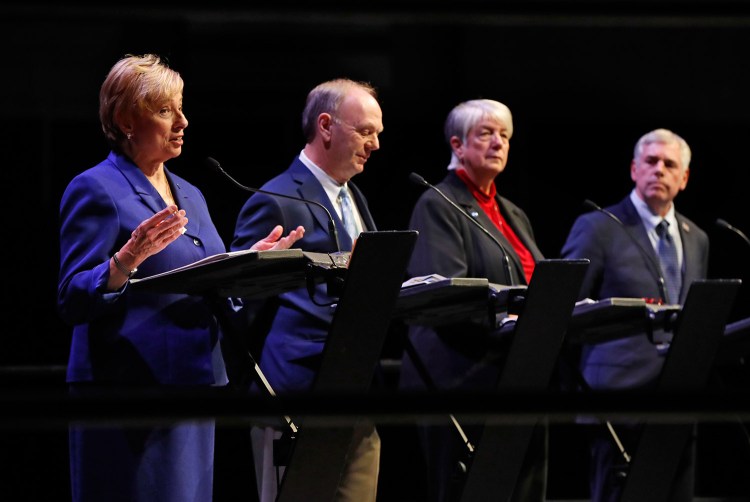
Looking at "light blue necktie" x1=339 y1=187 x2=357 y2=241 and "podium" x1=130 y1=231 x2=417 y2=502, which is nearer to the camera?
"podium" x1=130 y1=231 x2=417 y2=502

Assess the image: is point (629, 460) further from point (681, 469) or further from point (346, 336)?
point (346, 336)

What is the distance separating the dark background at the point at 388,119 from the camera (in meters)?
3.73

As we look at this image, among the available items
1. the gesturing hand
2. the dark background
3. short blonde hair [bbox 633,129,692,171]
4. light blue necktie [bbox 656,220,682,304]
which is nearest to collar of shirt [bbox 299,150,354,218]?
the gesturing hand

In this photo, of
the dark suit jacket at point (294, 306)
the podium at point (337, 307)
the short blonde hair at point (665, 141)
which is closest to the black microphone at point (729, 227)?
the short blonde hair at point (665, 141)

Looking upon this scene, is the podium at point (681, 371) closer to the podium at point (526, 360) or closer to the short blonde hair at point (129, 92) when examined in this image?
the podium at point (526, 360)

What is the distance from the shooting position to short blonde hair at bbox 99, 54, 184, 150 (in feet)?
7.97

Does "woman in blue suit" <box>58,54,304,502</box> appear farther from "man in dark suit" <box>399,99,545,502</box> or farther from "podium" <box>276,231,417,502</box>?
"man in dark suit" <box>399,99,545,502</box>

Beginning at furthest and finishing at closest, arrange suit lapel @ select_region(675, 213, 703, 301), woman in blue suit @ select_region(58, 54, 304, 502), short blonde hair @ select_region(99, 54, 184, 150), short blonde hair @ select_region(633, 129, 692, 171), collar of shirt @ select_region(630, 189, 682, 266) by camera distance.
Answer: short blonde hair @ select_region(633, 129, 692, 171) → collar of shirt @ select_region(630, 189, 682, 266) → suit lapel @ select_region(675, 213, 703, 301) → short blonde hair @ select_region(99, 54, 184, 150) → woman in blue suit @ select_region(58, 54, 304, 502)

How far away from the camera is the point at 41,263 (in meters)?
3.69

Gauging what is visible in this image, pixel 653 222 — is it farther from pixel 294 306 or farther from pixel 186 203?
pixel 186 203

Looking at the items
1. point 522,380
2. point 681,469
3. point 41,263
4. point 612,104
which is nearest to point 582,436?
point 681,469

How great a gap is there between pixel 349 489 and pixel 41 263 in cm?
142

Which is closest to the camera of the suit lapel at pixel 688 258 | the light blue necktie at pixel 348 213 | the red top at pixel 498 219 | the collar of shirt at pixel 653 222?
the light blue necktie at pixel 348 213

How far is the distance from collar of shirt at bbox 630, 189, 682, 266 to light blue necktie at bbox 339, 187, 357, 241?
156 cm
